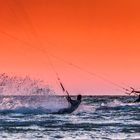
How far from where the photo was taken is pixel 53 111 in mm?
68375

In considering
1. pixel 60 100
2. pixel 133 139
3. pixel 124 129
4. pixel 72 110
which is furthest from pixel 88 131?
pixel 60 100

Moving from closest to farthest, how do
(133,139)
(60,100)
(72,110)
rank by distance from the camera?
(133,139) → (72,110) → (60,100)

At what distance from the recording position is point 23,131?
41.7m

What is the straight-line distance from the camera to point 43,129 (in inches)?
1721

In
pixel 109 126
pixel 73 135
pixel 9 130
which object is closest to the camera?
pixel 73 135

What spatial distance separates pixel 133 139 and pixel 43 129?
8.37 metres

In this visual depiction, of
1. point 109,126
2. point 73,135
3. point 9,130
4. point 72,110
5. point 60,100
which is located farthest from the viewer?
point 60,100

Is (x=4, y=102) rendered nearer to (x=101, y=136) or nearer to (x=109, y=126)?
(x=109, y=126)

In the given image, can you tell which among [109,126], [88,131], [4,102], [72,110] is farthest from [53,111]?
[88,131]

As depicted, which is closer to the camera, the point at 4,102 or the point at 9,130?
the point at 9,130

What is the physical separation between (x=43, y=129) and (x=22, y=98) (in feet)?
110

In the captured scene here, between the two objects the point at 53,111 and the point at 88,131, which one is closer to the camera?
the point at 88,131

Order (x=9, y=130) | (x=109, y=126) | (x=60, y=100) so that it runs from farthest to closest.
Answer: (x=60, y=100) < (x=109, y=126) < (x=9, y=130)

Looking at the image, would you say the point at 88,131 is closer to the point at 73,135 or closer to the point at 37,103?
the point at 73,135
